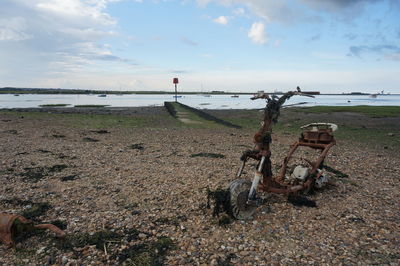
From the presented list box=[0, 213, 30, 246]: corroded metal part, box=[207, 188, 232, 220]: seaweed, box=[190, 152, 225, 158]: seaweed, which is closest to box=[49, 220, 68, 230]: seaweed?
box=[0, 213, 30, 246]: corroded metal part

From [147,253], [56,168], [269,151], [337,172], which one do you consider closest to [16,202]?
[56,168]

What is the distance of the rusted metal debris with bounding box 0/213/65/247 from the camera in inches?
249

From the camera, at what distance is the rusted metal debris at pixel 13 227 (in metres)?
6.33

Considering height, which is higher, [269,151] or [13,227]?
[269,151]

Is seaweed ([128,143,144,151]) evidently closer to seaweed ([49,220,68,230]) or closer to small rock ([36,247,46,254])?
seaweed ([49,220,68,230])

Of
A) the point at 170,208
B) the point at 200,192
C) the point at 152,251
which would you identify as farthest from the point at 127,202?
the point at 152,251

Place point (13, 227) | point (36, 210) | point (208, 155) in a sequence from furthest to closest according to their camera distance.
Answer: point (208, 155) < point (36, 210) < point (13, 227)

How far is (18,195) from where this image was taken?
9492 mm

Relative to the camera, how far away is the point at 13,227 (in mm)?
6539

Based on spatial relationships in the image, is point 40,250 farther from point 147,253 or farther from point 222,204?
point 222,204

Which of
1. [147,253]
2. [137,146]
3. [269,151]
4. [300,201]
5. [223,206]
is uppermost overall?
[269,151]

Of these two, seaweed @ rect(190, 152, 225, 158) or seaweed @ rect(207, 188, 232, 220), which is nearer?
seaweed @ rect(207, 188, 232, 220)

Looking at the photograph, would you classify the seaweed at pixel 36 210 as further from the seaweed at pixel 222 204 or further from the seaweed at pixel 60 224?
the seaweed at pixel 222 204

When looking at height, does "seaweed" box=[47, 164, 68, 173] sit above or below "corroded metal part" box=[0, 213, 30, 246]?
below
